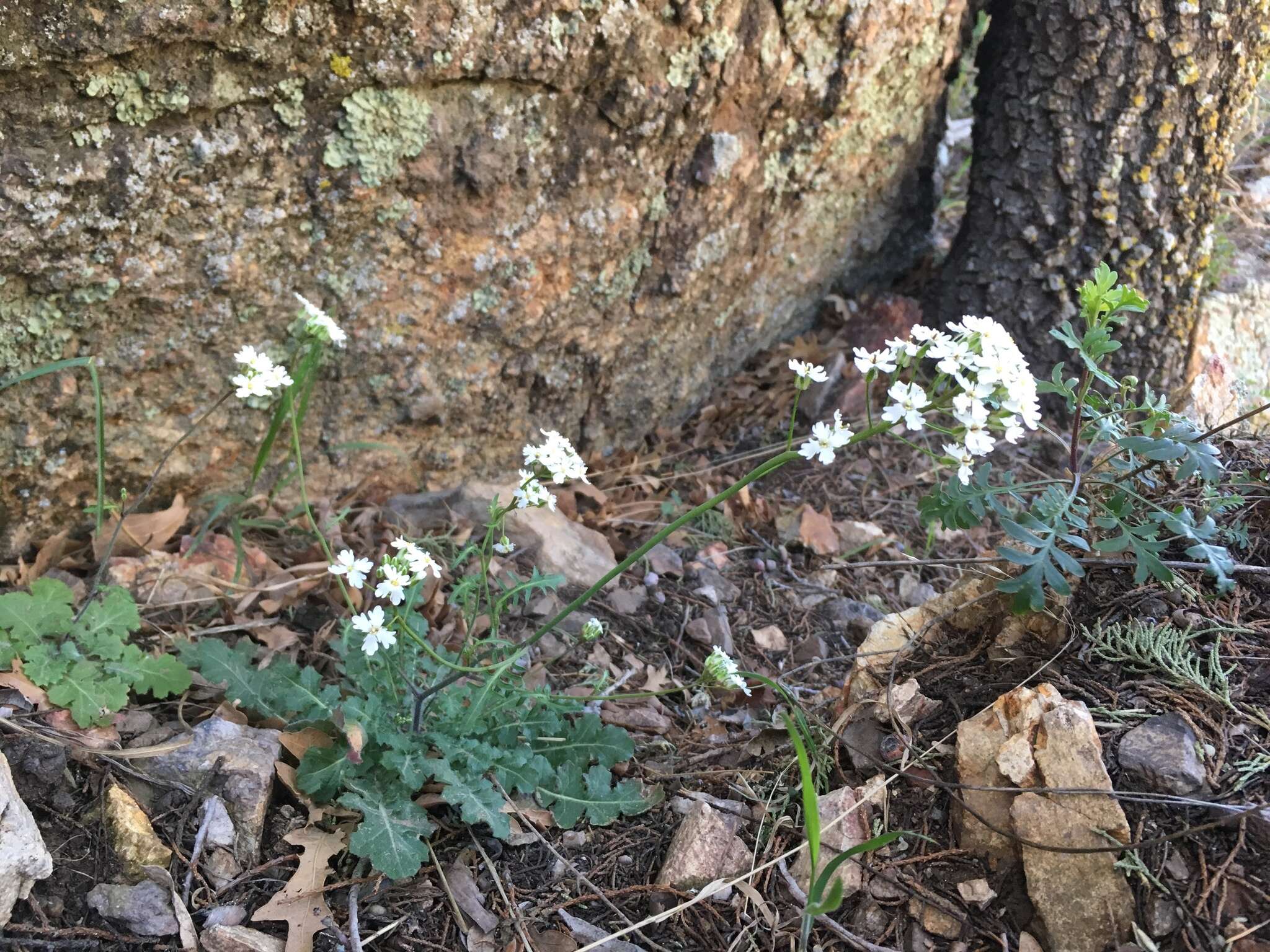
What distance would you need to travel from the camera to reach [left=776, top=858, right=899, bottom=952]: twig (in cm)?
169

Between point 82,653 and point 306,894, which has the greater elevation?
point 82,653

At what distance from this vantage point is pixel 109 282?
7.67ft

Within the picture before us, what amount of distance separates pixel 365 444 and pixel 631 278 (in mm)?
1018

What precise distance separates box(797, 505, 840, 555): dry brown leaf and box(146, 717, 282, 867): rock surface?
1765 mm

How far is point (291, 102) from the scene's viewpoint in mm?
2400

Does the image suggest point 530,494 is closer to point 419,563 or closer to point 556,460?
point 556,460

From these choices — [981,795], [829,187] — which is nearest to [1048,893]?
[981,795]

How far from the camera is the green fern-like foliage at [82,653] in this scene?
197 cm

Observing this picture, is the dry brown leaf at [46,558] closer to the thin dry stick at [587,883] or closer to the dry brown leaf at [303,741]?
the dry brown leaf at [303,741]

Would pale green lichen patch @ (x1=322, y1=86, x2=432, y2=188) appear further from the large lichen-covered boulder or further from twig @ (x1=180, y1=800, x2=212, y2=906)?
twig @ (x1=180, y1=800, x2=212, y2=906)

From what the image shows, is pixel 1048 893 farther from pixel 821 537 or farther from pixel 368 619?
pixel 821 537

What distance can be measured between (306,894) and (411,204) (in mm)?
1776

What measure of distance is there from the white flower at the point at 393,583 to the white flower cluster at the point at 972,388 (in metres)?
0.90

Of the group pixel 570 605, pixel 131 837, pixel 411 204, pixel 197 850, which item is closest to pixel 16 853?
pixel 131 837
